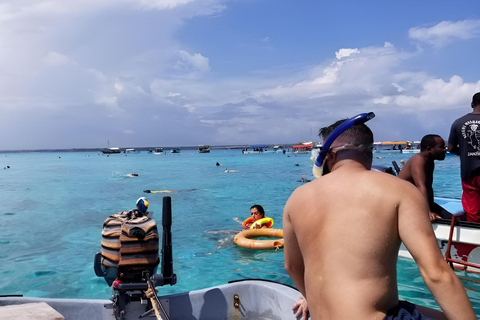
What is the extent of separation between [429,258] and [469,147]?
4667 millimetres

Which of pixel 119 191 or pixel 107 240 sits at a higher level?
pixel 107 240

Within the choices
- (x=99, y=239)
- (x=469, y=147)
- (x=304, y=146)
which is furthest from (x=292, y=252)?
(x=304, y=146)

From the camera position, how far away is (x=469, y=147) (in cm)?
579

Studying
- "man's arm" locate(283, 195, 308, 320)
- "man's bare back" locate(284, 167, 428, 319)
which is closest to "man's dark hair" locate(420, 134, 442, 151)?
"man's arm" locate(283, 195, 308, 320)

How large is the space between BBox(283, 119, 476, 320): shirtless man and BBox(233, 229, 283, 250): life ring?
7.81 metres

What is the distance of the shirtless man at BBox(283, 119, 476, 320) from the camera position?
1881 mm

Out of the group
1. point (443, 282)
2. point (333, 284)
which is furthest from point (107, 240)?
point (443, 282)

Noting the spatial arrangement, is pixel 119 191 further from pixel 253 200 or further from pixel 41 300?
pixel 41 300

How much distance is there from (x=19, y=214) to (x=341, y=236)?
21.9 meters

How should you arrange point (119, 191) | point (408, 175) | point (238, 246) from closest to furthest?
1. point (408, 175)
2. point (238, 246)
3. point (119, 191)

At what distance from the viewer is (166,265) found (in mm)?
4508

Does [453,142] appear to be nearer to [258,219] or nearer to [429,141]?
[429,141]

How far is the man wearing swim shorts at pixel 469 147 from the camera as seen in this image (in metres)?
5.72

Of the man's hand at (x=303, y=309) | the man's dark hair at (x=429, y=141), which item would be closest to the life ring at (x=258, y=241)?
the man's dark hair at (x=429, y=141)
